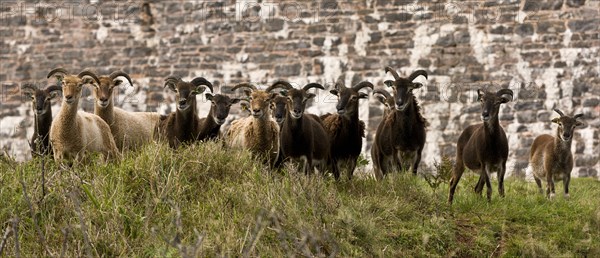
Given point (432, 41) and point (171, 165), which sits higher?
point (432, 41)

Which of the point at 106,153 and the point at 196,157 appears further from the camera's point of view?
the point at 106,153

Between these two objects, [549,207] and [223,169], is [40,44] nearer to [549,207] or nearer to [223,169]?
[223,169]

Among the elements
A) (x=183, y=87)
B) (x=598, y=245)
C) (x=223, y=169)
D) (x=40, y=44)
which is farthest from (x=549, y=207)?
(x=40, y=44)

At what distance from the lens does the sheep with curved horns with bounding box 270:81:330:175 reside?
1070cm

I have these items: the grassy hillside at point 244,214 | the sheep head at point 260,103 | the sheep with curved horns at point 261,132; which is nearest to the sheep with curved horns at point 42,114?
the grassy hillside at point 244,214

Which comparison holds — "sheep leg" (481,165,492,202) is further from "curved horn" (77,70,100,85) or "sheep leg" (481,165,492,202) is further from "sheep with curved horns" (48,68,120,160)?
"curved horn" (77,70,100,85)

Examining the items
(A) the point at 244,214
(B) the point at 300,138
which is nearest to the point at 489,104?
(B) the point at 300,138

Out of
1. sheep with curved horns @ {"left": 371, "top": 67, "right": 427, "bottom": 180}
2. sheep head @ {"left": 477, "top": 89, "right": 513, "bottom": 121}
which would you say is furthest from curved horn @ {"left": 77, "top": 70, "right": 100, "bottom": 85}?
sheep head @ {"left": 477, "top": 89, "right": 513, "bottom": 121}

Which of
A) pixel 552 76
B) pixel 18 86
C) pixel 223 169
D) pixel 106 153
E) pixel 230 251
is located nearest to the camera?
pixel 230 251

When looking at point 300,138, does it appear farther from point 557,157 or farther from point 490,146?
point 557,157

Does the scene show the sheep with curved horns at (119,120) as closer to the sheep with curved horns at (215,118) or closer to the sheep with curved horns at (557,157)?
the sheep with curved horns at (215,118)

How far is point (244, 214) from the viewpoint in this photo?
27.7ft

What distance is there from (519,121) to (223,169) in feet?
25.0

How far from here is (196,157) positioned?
962cm
